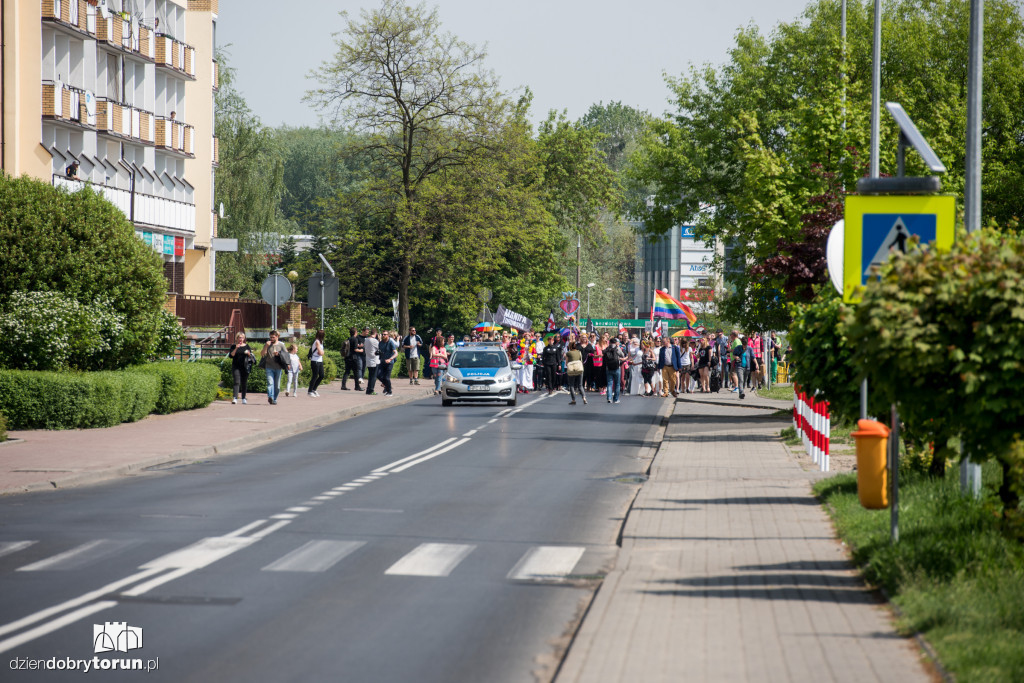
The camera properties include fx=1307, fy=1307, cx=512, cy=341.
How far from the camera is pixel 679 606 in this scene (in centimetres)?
809

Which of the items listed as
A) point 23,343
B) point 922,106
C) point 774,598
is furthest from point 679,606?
point 922,106

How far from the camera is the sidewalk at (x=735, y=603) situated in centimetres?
649

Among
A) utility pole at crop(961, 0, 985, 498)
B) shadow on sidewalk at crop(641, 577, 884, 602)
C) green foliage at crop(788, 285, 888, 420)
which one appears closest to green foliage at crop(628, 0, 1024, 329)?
green foliage at crop(788, 285, 888, 420)

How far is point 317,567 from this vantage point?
382 inches

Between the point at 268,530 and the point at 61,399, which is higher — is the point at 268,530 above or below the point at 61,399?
below

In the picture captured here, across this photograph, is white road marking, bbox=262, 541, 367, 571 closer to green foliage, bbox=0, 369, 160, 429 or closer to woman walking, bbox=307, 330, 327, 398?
green foliage, bbox=0, 369, 160, 429

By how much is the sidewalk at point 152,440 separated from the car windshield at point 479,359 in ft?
8.42

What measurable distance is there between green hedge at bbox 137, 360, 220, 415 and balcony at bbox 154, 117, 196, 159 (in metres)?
22.6

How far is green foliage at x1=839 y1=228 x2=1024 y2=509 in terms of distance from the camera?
26.2 feet

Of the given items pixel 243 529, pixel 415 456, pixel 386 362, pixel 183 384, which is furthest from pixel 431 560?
pixel 386 362

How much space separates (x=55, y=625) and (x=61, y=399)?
51.7 feet

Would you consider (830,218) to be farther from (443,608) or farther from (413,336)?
(413,336)

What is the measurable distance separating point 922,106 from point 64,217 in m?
24.6

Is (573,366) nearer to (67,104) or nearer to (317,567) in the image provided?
(67,104)
